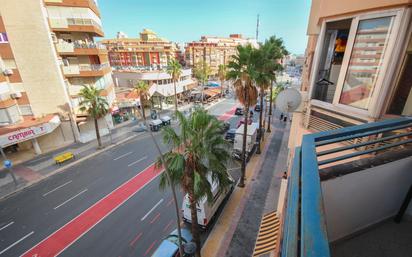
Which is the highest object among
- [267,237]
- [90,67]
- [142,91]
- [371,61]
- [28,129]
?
[371,61]

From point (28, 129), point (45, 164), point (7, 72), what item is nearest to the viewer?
point (28, 129)

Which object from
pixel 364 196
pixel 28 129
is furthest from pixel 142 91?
pixel 364 196

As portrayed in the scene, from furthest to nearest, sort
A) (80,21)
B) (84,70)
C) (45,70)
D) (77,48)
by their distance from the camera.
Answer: (84,70), (77,48), (80,21), (45,70)

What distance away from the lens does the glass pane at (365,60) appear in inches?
223

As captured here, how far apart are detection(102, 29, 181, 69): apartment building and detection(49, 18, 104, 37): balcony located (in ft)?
128

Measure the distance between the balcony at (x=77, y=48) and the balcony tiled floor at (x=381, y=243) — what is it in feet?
98.7

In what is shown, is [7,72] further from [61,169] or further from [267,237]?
[267,237]

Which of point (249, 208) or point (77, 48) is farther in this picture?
point (77, 48)

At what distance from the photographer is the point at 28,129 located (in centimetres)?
2080

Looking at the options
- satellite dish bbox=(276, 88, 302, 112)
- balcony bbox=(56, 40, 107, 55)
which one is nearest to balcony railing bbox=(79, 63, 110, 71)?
balcony bbox=(56, 40, 107, 55)

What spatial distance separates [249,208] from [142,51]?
220 ft

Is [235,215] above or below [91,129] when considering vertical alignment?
below

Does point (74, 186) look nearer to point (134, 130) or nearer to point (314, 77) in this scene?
point (134, 130)

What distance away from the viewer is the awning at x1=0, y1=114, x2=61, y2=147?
19094 millimetres
